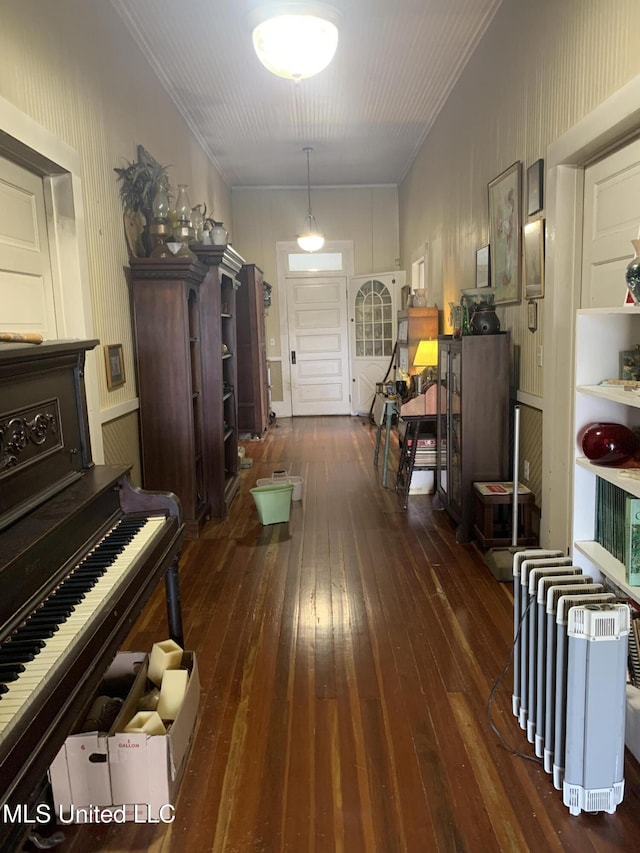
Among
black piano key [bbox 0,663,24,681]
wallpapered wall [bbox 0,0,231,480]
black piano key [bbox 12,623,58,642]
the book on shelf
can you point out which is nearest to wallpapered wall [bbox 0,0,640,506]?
wallpapered wall [bbox 0,0,231,480]

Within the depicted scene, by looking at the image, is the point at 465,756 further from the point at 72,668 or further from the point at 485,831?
the point at 72,668

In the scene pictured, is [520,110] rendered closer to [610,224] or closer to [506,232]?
[506,232]

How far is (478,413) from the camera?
377 centimetres

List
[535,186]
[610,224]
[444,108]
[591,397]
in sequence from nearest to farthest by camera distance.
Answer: [591,397] < [610,224] < [535,186] < [444,108]

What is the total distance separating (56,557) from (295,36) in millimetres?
2903

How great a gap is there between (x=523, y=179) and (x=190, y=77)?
9.46 feet

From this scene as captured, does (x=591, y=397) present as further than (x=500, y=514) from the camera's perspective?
No

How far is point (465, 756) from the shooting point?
6.35ft

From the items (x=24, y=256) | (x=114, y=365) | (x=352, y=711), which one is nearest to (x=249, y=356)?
(x=114, y=365)

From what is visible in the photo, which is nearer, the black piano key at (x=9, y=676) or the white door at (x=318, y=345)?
the black piano key at (x=9, y=676)

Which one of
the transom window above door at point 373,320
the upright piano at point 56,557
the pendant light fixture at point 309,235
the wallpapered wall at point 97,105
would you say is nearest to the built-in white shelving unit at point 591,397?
the upright piano at point 56,557

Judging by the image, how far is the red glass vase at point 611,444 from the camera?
1.99 m

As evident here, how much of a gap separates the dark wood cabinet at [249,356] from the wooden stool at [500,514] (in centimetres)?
445
